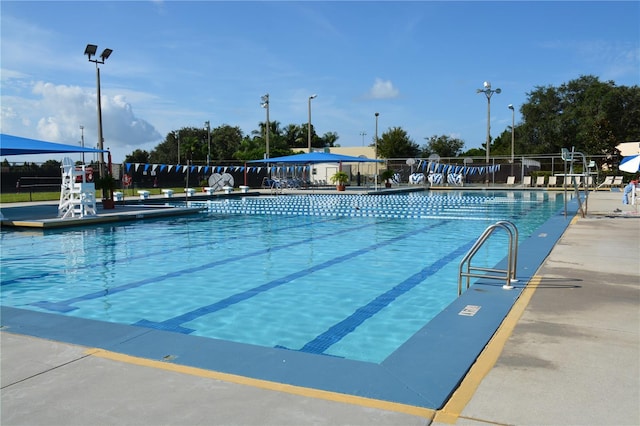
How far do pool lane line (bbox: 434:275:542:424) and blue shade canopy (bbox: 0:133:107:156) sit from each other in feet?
47.7

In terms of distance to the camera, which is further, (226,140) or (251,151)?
Result: (226,140)

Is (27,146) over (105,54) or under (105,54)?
under

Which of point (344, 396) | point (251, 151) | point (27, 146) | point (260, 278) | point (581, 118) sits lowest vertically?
point (260, 278)

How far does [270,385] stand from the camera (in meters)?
Answer: 3.27

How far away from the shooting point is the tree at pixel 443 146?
2669 inches

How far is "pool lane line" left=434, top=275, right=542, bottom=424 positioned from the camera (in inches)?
113

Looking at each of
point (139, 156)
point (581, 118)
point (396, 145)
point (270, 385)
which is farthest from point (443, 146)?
point (270, 385)

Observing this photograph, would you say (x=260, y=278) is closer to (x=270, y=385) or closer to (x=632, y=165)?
(x=270, y=385)

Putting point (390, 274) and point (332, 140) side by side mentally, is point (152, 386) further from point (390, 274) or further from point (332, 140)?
point (332, 140)

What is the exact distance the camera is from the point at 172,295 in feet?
23.0

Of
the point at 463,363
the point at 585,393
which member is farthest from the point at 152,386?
the point at 585,393

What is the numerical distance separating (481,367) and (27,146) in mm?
15405

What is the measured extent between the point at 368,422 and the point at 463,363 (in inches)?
44.7

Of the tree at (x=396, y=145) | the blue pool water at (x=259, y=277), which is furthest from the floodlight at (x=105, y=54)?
the tree at (x=396, y=145)
